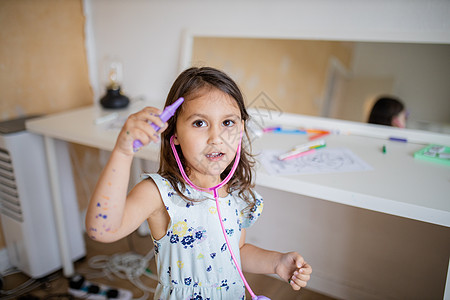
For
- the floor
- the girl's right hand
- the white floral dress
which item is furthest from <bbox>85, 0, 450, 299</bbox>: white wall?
the girl's right hand

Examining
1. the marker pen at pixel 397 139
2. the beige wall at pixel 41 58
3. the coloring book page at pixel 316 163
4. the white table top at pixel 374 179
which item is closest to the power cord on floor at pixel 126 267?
the beige wall at pixel 41 58

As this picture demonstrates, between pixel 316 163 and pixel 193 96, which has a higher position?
pixel 193 96

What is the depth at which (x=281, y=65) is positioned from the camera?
1288mm

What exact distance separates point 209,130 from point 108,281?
1102mm

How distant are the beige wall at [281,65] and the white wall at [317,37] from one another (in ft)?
0.14

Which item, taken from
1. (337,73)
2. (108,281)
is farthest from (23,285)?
(337,73)

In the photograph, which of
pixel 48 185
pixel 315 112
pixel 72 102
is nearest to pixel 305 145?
pixel 315 112

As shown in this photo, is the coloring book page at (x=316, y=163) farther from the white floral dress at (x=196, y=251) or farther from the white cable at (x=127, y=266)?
the white cable at (x=127, y=266)

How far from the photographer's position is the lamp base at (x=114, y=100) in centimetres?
144

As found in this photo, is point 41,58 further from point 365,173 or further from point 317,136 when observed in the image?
point 365,173

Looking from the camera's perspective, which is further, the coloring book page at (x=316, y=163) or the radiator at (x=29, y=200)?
the radiator at (x=29, y=200)

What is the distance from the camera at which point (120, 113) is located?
1398 millimetres

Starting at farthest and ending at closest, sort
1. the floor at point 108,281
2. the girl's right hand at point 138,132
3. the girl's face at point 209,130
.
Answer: the floor at point 108,281 < the girl's face at point 209,130 < the girl's right hand at point 138,132

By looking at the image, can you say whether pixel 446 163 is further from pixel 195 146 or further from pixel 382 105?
pixel 195 146
